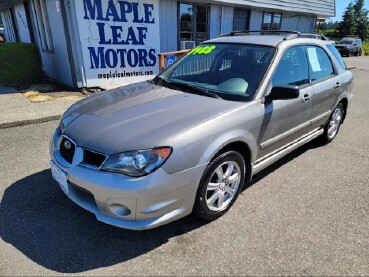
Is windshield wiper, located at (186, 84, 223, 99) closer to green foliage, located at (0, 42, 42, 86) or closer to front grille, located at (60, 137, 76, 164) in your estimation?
front grille, located at (60, 137, 76, 164)

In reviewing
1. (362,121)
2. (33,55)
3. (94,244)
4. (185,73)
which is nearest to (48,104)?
(33,55)

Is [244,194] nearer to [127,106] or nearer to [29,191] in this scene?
[127,106]

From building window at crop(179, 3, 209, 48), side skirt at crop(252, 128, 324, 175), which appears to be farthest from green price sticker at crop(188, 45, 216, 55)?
building window at crop(179, 3, 209, 48)

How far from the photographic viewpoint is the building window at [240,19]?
40.4 feet

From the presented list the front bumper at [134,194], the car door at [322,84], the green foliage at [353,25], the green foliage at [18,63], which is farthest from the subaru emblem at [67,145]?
the green foliage at [353,25]

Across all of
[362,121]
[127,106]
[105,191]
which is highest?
[127,106]

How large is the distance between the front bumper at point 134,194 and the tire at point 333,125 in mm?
3076

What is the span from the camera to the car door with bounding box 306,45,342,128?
391 cm

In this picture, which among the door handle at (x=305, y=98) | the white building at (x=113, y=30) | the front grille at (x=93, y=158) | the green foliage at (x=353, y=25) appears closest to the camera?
the front grille at (x=93, y=158)

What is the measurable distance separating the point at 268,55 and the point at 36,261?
9.81 feet

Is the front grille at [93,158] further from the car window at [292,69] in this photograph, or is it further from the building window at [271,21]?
the building window at [271,21]

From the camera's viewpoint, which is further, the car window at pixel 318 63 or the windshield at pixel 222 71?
the car window at pixel 318 63

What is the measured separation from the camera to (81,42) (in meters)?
7.85

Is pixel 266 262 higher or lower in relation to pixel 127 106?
lower
